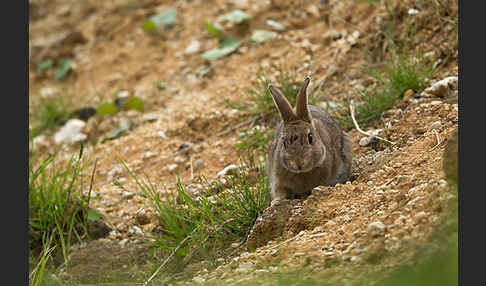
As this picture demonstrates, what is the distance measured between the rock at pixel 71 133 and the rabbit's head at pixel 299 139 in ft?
12.6

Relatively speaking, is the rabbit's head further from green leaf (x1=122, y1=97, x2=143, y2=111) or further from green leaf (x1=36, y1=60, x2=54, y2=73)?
green leaf (x1=36, y1=60, x2=54, y2=73)

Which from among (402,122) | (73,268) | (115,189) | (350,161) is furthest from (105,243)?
(402,122)

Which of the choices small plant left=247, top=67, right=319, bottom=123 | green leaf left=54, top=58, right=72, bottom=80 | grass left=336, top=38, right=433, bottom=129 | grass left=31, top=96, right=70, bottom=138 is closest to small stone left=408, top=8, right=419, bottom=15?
grass left=336, top=38, right=433, bottom=129

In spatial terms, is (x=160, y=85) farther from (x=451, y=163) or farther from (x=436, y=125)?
(x=451, y=163)

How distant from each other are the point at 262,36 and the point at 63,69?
134 inches

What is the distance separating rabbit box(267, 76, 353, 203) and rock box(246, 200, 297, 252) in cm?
30

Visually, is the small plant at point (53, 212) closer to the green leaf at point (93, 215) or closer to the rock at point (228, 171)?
the green leaf at point (93, 215)

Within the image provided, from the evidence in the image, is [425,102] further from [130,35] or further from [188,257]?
[130,35]

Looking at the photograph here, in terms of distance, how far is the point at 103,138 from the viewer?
25.9 ft

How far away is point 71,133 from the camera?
809cm

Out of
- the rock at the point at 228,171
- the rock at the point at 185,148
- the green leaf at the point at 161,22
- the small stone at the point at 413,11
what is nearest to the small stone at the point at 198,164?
the rock at the point at 185,148

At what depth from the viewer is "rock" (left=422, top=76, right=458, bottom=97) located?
5812 millimetres

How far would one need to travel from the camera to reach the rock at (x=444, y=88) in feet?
19.1

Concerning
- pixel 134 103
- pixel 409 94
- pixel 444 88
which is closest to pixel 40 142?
pixel 134 103
